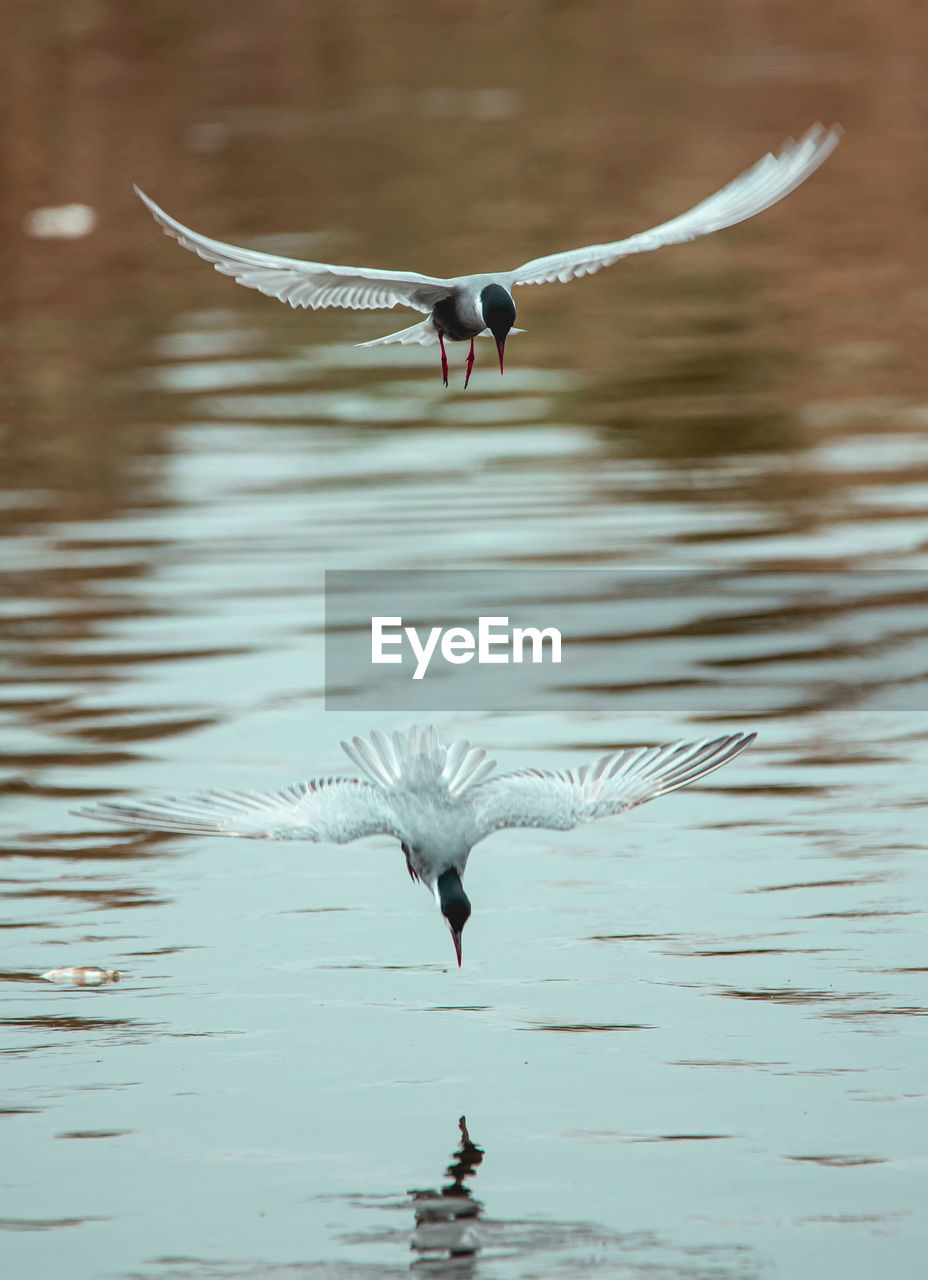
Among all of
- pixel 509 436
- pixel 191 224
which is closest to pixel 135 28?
pixel 191 224

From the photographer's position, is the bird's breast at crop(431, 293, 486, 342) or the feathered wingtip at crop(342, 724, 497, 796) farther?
the feathered wingtip at crop(342, 724, 497, 796)

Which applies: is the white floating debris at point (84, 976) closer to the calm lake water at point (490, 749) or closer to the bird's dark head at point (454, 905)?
the calm lake water at point (490, 749)

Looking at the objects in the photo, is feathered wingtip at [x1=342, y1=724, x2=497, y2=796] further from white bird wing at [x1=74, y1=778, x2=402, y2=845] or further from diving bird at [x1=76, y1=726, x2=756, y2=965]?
white bird wing at [x1=74, y1=778, x2=402, y2=845]

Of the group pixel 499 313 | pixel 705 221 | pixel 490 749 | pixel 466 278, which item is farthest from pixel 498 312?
pixel 490 749

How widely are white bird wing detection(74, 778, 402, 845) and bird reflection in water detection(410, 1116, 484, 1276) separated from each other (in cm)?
138

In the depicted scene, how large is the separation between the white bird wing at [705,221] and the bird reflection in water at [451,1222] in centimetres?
304

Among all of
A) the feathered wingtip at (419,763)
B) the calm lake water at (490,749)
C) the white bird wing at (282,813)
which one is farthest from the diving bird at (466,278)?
the calm lake water at (490,749)

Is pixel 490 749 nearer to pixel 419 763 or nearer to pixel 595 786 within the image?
pixel 595 786

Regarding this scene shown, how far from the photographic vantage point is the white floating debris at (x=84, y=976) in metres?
8.80

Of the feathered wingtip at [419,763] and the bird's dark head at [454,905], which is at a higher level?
the feathered wingtip at [419,763]

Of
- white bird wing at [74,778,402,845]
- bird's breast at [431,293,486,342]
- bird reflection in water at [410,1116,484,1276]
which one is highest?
bird's breast at [431,293,486,342]

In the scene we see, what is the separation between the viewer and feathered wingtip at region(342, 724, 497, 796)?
8.71 meters

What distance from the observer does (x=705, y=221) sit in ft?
27.6

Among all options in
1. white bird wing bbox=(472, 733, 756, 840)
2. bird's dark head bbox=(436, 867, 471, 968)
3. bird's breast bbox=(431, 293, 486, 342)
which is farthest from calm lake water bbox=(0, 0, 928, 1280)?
bird's breast bbox=(431, 293, 486, 342)
